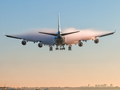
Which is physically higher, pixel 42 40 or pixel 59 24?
pixel 59 24

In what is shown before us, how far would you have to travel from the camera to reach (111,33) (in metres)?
99.3

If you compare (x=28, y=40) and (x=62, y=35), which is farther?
(x=28, y=40)

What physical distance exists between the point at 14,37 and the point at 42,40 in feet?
45.5

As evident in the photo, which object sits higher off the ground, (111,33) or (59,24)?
(59,24)

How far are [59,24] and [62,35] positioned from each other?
13.3 m

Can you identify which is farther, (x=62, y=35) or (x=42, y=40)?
(x=42, y=40)

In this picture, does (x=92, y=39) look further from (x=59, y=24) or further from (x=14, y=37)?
(x=14, y=37)

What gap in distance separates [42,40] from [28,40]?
22.7ft

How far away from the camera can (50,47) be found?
106312 mm

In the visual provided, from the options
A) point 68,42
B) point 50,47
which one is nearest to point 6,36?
point 50,47

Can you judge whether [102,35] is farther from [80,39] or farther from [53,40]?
[53,40]

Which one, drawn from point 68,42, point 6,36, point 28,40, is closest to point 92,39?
point 68,42

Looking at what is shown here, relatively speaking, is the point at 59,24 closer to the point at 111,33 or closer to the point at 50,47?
the point at 50,47

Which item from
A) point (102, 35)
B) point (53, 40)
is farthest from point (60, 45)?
point (102, 35)
